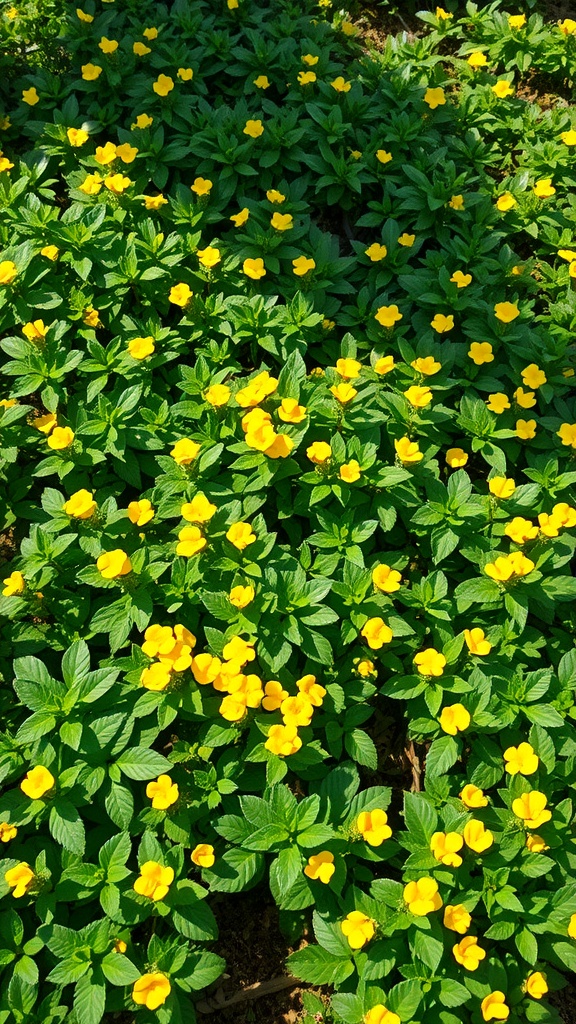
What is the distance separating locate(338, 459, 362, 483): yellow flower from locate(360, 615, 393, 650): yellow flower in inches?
23.4

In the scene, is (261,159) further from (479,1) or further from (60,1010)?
(60,1010)

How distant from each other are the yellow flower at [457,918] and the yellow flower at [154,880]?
0.91m

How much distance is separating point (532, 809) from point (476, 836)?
9.1 inches

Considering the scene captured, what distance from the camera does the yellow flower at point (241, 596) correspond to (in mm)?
2709

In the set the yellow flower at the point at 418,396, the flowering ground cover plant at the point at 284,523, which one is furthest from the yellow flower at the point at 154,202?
the yellow flower at the point at 418,396

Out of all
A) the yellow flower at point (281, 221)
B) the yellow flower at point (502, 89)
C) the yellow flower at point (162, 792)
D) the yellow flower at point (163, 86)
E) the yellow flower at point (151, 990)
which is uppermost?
the yellow flower at point (502, 89)

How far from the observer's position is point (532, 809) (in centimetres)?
252

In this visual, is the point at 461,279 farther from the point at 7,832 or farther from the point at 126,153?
the point at 7,832

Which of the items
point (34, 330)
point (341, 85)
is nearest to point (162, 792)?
point (34, 330)

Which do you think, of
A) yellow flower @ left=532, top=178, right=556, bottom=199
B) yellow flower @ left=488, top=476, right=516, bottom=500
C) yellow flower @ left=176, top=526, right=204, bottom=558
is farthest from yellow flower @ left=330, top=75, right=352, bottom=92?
yellow flower @ left=176, top=526, right=204, bottom=558

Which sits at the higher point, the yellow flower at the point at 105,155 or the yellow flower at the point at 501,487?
the yellow flower at the point at 105,155

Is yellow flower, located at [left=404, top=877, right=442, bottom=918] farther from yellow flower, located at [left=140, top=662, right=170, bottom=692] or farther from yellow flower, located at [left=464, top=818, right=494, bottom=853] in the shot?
yellow flower, located at [left=140, top=662, right=170, bottom=692]

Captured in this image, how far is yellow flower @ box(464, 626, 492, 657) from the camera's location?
2770 mm

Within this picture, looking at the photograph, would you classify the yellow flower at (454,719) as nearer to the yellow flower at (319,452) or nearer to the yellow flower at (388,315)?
the yellow flower at (319,452)
